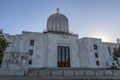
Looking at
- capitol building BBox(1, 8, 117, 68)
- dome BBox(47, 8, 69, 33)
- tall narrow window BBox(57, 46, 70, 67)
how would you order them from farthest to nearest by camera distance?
dome BBox(47, 8, 69, 33)
tall narrow window BBox(57, 46, 70, 67)
capitol building BBox(1, 8, 117, 68)

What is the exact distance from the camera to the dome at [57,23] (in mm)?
40500

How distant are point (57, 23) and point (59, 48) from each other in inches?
354

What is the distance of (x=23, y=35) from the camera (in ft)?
114

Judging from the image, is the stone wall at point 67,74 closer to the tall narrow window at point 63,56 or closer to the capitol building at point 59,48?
the capitol building at point 59,48

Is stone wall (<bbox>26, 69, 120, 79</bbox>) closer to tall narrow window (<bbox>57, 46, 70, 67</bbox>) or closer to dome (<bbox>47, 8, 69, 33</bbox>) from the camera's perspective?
tall narrow window (<bbox>57, 46, 70, 67</bbox>)

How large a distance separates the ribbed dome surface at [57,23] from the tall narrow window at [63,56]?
6768mm

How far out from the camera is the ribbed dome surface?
40500mm

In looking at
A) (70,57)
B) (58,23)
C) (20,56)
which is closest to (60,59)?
(70,57)

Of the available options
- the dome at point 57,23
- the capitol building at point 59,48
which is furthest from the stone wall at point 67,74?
the dome at point 57,23

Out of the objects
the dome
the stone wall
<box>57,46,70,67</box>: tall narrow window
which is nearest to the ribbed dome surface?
the dome

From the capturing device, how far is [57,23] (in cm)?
4078

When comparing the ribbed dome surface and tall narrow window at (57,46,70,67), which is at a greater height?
the ribbed dome surface

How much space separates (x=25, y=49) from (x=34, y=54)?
2.80 meters

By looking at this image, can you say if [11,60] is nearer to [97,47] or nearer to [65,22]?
[65,22]
